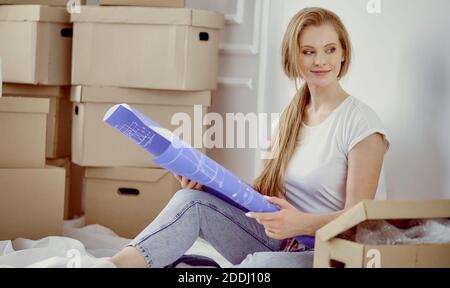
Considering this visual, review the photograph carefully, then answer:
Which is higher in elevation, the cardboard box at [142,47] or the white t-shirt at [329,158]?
the cardboard box at [142,47]

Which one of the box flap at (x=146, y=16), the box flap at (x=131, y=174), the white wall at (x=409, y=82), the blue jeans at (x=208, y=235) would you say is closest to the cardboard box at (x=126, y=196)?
the box flap at (x=131, y=174)

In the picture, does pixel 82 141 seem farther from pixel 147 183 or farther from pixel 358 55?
pixel 358 55

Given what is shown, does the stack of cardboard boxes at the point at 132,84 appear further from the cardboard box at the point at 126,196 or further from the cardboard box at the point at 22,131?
the cardboard box at the point at 22,131

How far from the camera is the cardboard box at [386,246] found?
119cm

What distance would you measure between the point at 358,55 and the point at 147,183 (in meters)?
0.70

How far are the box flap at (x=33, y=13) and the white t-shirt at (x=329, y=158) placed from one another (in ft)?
3.25

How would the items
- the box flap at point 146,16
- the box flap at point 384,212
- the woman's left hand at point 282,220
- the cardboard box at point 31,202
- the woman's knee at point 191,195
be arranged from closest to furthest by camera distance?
the box flap at point 384,212 < the woman's left hand at point 282,220 < the woman's knee at point 191,195 < the cardboard box at point 31,202 < the box flap at point 146,16

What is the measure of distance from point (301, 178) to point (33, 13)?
1051 millimetres

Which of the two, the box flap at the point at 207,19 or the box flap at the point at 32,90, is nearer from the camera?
the box flap at the point at 207,19

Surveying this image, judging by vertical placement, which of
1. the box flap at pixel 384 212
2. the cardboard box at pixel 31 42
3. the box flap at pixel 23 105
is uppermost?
the cardboard box at pixel 31 42

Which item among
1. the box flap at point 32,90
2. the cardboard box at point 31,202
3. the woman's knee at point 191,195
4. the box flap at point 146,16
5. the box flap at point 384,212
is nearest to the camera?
the box flap at point 384,212

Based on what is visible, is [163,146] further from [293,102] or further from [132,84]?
[132,84]

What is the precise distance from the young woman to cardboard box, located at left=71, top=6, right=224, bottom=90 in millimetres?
605

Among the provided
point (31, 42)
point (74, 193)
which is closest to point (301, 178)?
point (31, 42)
